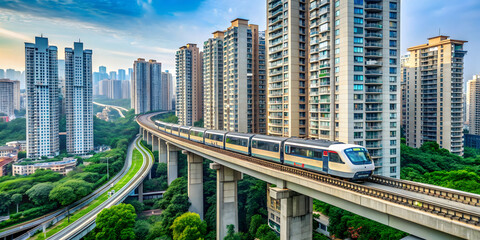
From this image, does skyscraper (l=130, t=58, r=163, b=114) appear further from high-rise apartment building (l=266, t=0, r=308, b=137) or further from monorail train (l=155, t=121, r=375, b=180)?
monorail train (l=155, t=121, r=375, b=180)

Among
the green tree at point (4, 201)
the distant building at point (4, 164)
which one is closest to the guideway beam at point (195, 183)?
the green tree at point (4, 201)

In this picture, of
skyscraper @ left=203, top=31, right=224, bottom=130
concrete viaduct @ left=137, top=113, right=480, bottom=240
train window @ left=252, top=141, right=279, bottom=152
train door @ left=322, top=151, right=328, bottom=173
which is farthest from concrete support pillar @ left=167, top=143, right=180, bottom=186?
train door @ left=322, top=151, right=328, bottom=173

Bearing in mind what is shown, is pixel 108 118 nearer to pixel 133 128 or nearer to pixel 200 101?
pixel 133 128

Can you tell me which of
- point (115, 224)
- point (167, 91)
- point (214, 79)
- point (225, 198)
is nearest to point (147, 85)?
point (167, 91)

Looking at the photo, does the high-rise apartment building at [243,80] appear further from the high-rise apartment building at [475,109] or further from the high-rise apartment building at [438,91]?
the high-rise apartment building at [475,109]

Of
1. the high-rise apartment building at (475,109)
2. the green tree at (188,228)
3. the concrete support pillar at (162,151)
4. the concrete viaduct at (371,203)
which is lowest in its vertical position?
the green tree at (188,228)

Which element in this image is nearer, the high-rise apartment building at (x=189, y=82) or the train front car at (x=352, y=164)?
the train front car at (x=352, y=164)

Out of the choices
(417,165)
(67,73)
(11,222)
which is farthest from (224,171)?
(67,73)
